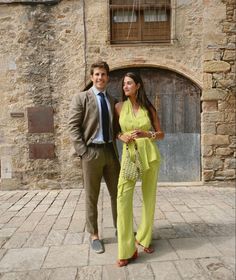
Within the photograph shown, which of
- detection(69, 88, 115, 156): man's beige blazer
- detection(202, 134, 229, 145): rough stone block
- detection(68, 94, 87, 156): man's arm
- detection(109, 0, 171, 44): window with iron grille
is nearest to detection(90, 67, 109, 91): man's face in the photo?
detection(69, 88, 115, 156): man's beige blazer

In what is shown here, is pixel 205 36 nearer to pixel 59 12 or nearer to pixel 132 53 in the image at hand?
pixel 132 53

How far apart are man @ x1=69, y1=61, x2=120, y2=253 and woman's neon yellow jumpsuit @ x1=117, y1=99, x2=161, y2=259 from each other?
0.74ft

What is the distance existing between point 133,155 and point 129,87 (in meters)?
0.62

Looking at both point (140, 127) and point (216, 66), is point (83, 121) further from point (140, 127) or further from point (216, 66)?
point (216, 66)

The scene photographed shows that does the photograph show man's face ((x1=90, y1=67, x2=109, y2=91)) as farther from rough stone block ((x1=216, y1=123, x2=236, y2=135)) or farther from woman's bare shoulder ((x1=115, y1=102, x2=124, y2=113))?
rough stone block ((x1=216, y1=123, x2=236, y2=135))

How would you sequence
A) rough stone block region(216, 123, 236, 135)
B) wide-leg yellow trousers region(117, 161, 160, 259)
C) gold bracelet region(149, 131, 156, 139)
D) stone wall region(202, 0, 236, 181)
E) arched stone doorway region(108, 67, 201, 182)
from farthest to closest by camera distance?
arched stone doorway region(108, 67, 201, 182) < rough stone block region(216, 123, 236, 135) < stone wall region(202, 0, 236, 181) < gold bracelet region(149, 131, 156, 139) < wide-leg yellow trousers region(117, 161, 160, 259)

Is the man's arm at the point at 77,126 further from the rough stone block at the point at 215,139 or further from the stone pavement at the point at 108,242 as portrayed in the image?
the rough stone block at the point at 215,139

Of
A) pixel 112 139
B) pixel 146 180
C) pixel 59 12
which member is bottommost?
pixel 146 180

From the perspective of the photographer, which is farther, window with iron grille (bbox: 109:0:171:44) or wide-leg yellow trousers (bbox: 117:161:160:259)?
window with iron grille (bbox: 109:0:171:44)

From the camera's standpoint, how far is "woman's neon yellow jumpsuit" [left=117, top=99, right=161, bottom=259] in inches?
109

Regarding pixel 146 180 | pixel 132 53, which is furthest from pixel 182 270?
pixel 132 53

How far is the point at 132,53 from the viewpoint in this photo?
19.7 feet

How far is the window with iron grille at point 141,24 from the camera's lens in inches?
238

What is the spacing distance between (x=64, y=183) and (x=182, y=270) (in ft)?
12.7
